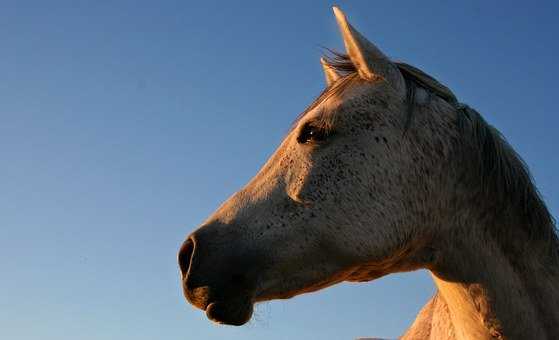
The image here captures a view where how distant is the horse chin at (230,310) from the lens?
3.15 meters

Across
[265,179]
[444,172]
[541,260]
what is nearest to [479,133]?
[444,172]

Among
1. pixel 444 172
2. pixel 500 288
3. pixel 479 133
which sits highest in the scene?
pixel 479 133

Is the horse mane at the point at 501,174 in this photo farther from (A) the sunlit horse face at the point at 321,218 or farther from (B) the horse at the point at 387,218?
(A) the sunlit horse face at the point at 321,218

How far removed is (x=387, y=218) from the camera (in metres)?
3.25

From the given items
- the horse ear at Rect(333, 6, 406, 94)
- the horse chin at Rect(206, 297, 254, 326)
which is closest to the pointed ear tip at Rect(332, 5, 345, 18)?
the horse ear at Rect(333, 6, 406, 94)

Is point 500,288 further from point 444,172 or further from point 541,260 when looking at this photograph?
point 444,172

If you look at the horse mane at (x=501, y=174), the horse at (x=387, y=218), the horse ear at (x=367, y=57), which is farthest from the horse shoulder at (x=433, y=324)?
the horse ear at (x=367, y=57)

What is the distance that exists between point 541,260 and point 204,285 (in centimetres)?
188

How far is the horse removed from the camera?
320 centimetres

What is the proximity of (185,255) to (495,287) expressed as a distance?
1.66 m

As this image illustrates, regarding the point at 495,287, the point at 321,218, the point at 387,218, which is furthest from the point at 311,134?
the point at 495,287

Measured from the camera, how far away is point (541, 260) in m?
3.40

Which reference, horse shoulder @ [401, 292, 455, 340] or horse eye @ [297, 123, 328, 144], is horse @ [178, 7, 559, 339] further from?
horse shoulder @ [401, 292, 455, 340]

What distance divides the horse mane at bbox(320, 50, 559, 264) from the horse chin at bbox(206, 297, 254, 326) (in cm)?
140
